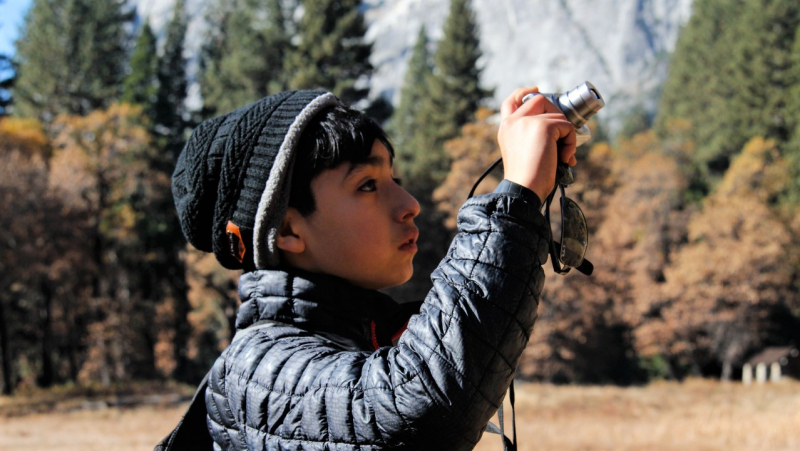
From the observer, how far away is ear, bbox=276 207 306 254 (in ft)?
5.35

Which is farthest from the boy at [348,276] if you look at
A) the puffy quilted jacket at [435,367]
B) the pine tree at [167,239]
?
the pine tree at [167,239]

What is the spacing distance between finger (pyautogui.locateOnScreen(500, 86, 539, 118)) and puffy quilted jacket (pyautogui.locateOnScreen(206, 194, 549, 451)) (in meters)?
0.23

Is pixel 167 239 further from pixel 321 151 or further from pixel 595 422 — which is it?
pixel 321 151

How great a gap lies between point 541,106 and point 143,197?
31609mm

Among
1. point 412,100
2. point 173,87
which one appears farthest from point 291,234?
point 412,100

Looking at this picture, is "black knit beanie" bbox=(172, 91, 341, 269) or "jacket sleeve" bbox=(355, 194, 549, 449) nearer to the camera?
"jacket sleeve" bbox=(355, 194, 549, 449)

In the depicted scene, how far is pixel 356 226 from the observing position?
5.26 feet

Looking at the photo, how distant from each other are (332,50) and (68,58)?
14775mm

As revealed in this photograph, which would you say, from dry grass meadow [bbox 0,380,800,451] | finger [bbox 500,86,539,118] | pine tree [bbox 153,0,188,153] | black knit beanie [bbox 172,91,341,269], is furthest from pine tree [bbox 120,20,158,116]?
finger [bbox 500,86,539,118]

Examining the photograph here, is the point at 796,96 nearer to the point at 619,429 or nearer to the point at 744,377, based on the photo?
the point at 744,377

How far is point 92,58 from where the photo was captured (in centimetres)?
4031

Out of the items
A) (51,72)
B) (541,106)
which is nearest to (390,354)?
(541,106)

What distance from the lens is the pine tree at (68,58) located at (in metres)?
39.0

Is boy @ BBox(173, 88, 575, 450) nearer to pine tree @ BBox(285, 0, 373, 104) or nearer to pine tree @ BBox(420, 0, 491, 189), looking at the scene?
pine tree @ BBox(285, 0, 373, 104)
